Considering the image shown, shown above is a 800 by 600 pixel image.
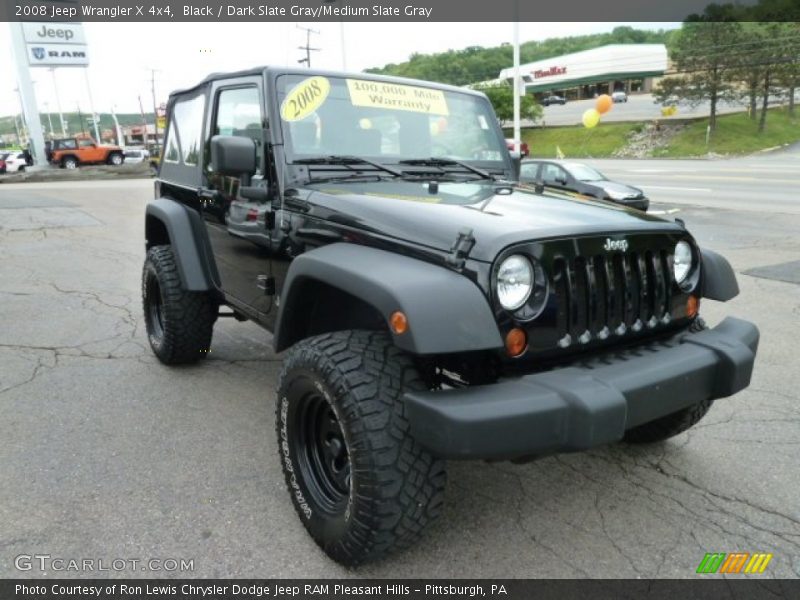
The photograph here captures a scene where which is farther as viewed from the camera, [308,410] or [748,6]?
[748,6]

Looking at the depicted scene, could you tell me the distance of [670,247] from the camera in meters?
2.63

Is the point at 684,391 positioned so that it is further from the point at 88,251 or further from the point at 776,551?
the point at 88,251

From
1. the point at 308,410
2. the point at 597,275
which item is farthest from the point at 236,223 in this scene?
the point at 597,275

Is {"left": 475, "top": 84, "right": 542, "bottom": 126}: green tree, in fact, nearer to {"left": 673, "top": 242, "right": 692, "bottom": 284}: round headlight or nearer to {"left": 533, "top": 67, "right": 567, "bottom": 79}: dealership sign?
{"left": 533, "top": 67, "right": 567, "bottom": 79}: dealership sign

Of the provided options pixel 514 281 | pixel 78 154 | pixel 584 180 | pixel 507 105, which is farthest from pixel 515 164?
pixel 507 105

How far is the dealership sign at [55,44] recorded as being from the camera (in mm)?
29062

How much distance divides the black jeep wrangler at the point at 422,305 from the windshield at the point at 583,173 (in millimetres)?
11367

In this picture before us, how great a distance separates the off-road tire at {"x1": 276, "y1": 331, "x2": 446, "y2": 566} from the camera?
212 cm

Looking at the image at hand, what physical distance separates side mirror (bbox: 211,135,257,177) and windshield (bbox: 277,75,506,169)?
214 mm

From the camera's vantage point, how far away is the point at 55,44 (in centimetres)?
2970

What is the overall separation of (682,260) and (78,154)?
3890 cm

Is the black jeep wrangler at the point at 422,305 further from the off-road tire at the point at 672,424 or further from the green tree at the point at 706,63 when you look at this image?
the green tree at the point at 706,63

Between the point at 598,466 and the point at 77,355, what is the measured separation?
3867 mm

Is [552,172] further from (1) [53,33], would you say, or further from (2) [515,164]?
(1) [53,33]
